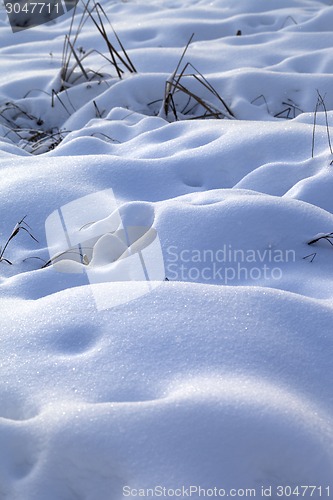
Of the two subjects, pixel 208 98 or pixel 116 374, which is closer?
pixel 116 374

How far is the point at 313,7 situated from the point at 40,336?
3.58 meters

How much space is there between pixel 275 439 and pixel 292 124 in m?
1.61

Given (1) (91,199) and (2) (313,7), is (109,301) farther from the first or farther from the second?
(2) (313,7)

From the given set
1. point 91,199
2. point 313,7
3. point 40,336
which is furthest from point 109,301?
point 313,7

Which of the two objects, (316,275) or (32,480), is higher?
(32,480)

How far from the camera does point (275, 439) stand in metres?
1.07

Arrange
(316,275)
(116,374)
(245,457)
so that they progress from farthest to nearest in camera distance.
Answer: (316,275)
(116,374)
(245,457)

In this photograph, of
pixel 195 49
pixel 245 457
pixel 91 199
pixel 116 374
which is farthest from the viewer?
pixel 195 49

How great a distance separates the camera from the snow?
3.52 ft

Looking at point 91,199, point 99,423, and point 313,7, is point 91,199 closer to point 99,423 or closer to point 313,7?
point 99,423

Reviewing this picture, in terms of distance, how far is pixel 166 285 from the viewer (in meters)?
1.49

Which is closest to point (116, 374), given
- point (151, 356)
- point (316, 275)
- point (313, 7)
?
point (151, 356)

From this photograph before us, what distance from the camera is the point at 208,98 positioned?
120 inches

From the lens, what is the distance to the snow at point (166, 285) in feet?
3.52
